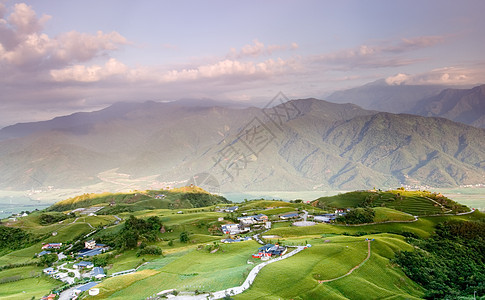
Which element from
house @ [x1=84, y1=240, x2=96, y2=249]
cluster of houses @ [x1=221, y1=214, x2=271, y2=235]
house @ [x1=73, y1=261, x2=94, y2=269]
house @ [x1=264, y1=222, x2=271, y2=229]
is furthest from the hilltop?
house @ [x1=264, y1=222, x2=271, y2=229]

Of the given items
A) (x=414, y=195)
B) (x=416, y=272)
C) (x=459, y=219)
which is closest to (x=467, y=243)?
(x=459, y=219)

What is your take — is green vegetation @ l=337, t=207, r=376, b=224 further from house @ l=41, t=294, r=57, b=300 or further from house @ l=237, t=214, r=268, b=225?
house @ l=41, t=294, r=57, b=300

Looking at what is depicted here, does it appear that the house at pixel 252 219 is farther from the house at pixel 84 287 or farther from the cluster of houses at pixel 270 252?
the house at pixel 84 287

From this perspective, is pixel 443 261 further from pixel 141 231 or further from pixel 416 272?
pixel 141 231

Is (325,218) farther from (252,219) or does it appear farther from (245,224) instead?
(245,224)

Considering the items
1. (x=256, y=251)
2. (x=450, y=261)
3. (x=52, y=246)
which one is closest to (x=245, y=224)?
(x=256, y=251)

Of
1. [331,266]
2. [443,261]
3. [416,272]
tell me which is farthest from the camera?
[443,261]

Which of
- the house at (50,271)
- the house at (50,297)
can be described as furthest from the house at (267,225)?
the house at (50,297)
